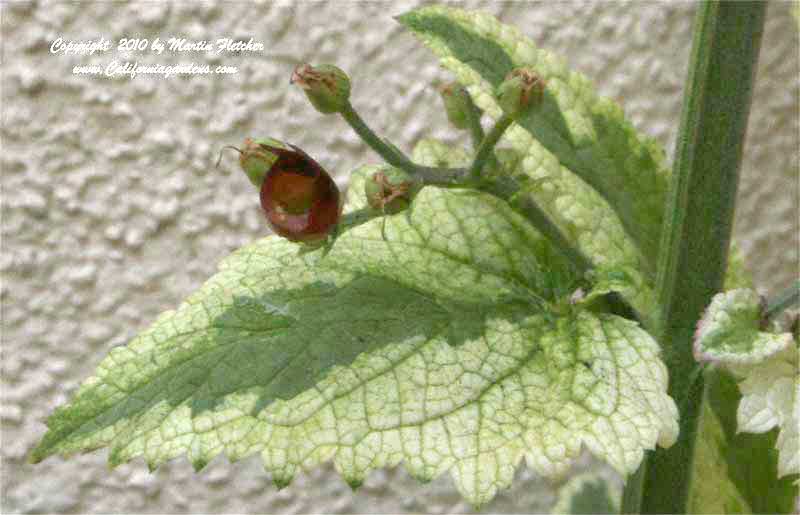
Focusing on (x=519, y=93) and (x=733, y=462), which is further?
(x=733, y=462)

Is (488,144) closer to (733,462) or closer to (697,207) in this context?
(697,207)

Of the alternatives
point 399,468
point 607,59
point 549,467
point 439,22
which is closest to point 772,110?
point 607,59

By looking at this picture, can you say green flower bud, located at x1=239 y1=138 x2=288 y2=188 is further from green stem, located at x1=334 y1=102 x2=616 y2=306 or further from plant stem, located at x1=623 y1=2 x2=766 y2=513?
plant stem, located at x1=623 y1=2 x2=766 y2=513

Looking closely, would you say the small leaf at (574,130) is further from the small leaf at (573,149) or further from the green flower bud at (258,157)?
the green flower bud at (258,157)

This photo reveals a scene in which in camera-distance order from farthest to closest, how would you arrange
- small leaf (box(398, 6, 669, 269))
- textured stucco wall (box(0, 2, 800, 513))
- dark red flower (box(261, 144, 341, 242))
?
1. textured stucco wall (box(0, 2, 800, 513))
2. small leaf (box(398, 6, 669, 269))
3. dark red flower (box(261, 144, 341, 242))

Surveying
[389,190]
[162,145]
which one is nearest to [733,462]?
[389,190]

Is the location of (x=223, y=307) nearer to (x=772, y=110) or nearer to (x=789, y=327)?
(x=789, y=327)

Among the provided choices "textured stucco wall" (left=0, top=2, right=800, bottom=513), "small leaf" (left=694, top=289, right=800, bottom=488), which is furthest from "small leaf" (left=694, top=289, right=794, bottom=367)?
"textured stucco wall" (left=0, top=2, right=800, bottom=513)
